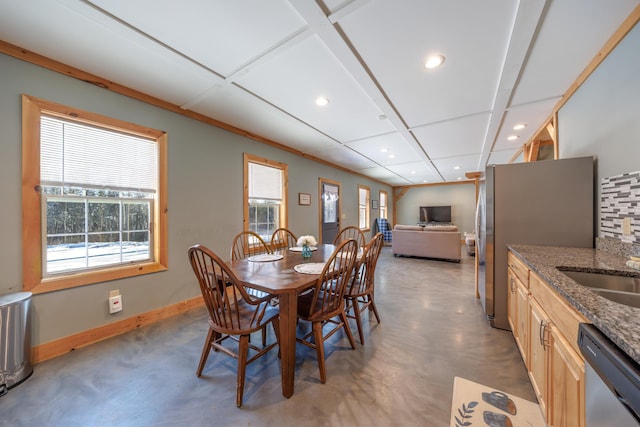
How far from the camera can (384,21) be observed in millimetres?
1468

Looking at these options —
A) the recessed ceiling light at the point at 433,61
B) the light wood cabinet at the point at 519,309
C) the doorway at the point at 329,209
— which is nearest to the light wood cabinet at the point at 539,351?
the light wood cabinet at the point at 519,309

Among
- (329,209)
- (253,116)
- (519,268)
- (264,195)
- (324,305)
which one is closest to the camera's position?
(324,305)

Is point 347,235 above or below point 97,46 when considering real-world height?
below

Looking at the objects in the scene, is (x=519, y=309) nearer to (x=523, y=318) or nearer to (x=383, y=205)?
(x=523, y=318)

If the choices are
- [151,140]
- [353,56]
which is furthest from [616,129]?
[151,140]

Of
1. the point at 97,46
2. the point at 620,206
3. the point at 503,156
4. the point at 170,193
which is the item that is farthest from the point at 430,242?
the point at 97,46

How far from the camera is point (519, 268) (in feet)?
5.99

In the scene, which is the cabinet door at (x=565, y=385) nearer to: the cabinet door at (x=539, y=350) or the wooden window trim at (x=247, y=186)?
the cabinet door at (x=539, y=350)

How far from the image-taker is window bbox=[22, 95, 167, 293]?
5.98 feet

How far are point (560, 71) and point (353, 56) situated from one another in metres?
1.82

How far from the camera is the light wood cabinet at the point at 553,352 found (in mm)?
892

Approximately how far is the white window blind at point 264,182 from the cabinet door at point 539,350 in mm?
3384

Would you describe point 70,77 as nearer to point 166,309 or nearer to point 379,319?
point 166,309

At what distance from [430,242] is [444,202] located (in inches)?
185
